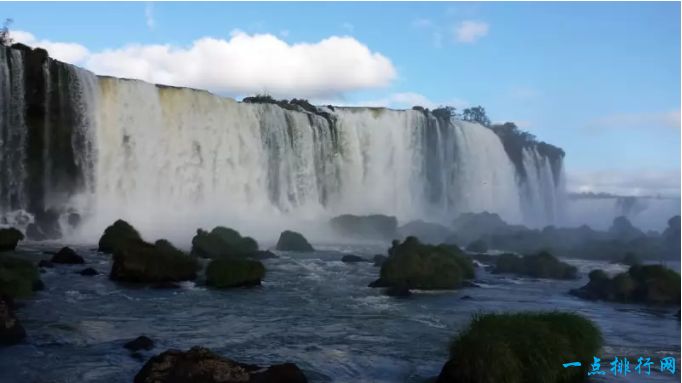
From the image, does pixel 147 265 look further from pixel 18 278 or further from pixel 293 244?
pixel 293 244

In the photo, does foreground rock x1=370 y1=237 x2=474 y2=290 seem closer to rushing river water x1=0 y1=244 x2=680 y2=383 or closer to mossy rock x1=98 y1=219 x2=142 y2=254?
rushing river water x1=0 y1=244 x2=680 y2=383

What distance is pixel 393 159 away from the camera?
4912 centimetres

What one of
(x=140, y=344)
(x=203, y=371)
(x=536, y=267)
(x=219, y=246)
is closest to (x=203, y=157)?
(x=219, y=246)

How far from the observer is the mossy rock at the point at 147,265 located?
16.7 m

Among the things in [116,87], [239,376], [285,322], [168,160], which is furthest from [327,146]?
[239,376]

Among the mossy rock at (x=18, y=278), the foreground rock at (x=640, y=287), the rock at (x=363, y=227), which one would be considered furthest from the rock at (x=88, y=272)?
the rock at (x=363, y=227)

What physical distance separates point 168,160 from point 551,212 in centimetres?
4624

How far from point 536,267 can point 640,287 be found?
6.04m

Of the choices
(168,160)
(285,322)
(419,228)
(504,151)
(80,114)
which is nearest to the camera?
(285,322)

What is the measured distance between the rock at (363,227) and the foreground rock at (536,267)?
Result: 15280 mm

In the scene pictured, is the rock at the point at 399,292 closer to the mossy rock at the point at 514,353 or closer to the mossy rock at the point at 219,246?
the mossy rock at the point at 219,246

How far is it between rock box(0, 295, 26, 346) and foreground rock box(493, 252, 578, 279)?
1709 centimetres

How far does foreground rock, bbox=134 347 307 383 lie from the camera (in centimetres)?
754

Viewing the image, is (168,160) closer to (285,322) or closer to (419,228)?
(419,228)
